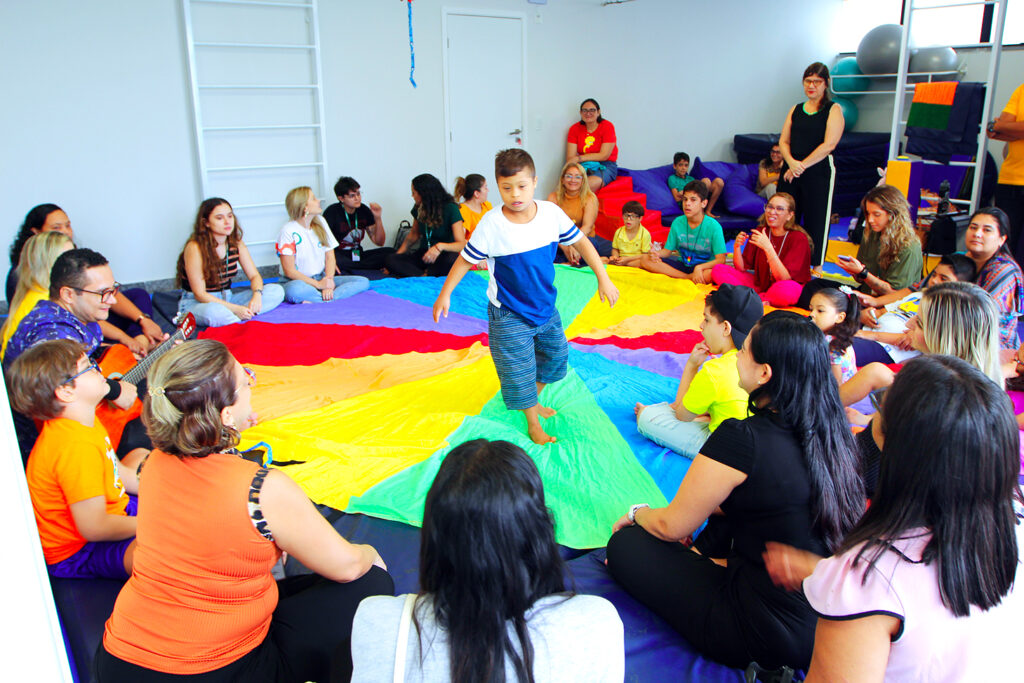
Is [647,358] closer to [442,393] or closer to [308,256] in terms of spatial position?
[442,393]

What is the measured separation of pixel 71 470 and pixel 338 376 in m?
1.86

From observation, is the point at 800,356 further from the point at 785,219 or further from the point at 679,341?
the point at 785,219

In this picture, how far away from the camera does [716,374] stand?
256cm

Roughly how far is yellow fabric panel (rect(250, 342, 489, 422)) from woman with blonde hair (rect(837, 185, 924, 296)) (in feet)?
7.66

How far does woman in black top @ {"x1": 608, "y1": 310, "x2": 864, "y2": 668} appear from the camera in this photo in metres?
1.64

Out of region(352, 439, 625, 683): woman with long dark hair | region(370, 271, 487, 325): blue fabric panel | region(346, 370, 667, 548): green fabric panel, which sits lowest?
region(346, 370, 667, 548): green fabric panel

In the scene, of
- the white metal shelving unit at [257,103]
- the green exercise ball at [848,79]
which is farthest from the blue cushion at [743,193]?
the white metal shelving unit at [257,103]

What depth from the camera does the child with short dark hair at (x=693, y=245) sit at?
5188 mm

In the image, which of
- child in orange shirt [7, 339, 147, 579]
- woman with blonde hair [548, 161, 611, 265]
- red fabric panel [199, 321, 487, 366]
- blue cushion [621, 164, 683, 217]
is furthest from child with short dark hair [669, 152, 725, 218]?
child in orange shirt [7, 339, 147, 579]

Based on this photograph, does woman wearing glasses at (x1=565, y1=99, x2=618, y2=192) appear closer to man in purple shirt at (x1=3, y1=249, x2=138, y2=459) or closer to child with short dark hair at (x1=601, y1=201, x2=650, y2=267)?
child with short dark hair at (x1=601, y1=201, x2=650, y2=267)

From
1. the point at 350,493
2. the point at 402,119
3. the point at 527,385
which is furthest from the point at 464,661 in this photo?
the point at 402,119

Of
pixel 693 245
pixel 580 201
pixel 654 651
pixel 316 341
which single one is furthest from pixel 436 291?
pixel 654 651

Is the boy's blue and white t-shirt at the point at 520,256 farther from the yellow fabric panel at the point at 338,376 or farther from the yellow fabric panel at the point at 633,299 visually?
the yellow fabric panel at the point at 633,299

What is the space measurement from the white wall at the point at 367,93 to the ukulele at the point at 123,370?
7.66ft
